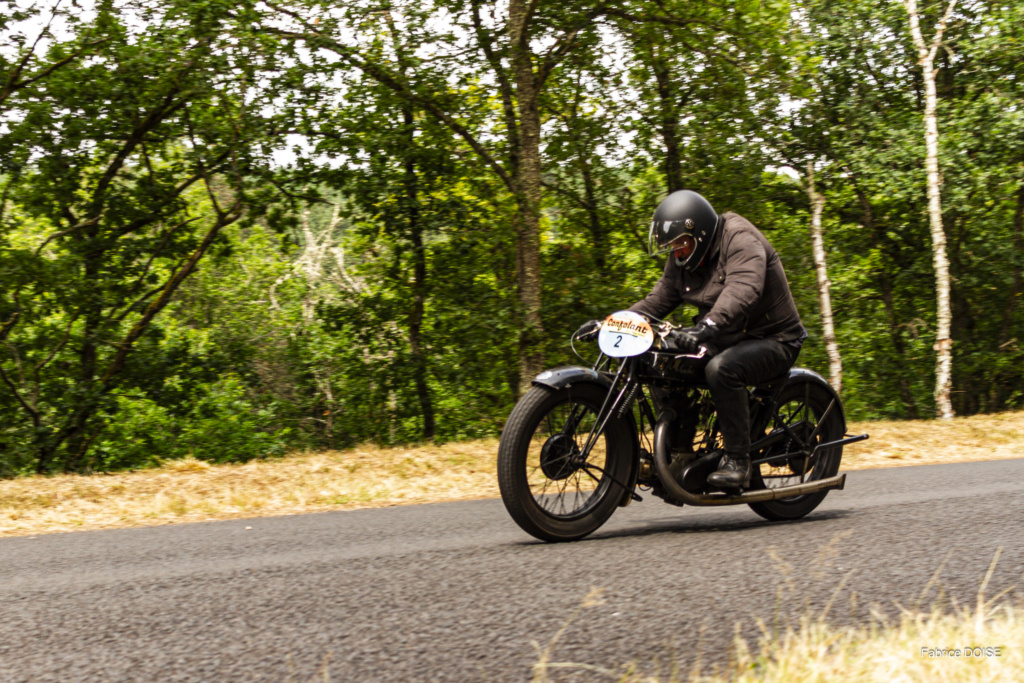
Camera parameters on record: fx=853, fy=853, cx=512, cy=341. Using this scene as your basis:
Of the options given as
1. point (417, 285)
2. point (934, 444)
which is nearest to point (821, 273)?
point (934, 444)

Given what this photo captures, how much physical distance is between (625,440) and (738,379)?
0.73 meters

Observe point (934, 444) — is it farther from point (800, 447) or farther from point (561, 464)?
point (561, 464)

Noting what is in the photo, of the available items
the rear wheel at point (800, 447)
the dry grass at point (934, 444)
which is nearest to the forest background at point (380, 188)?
the dry grass at point (934, 444)

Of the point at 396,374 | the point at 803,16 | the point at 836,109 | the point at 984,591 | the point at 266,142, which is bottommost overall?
the point at 984,591

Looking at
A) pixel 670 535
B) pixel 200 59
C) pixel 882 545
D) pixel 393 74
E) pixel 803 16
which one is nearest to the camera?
pixel 882 545

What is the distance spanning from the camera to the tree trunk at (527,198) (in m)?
13.0

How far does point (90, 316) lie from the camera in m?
13.9

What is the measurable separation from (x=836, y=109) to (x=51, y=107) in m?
16.6

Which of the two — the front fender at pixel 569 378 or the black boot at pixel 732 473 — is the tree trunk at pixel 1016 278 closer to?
the black boot at pixel 732 473

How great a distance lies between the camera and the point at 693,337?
15.2 ft

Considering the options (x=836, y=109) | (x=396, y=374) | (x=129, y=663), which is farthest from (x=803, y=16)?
(x=129, y=663)

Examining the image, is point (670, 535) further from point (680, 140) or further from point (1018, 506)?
point (680, 140)

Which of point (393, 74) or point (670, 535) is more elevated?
point (393, 74)

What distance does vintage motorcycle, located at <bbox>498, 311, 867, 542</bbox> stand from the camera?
4453mm
